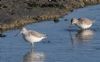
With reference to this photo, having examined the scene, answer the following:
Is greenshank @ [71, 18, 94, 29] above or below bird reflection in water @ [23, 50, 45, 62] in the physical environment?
below

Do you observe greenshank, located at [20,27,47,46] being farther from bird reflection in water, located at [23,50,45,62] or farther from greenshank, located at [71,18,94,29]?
greenshank, located at [71,18,94,29]

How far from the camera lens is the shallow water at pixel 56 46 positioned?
674 inches

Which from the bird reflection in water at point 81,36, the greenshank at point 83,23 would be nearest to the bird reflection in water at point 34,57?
the bird reflection in water at point 81,36

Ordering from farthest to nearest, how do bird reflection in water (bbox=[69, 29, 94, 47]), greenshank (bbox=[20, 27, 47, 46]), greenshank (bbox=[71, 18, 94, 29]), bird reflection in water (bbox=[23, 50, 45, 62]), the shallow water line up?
greenshank (bbox=[71, 18, 94, 29])
bird reflection in water (bbox=[69, 29, 94, 47])
greenshank (bbox=[20, 27, 47, 46])
the shallow water
bird reflection in water (bbox=[23, 50, 45, 62])

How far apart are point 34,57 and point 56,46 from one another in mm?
1801

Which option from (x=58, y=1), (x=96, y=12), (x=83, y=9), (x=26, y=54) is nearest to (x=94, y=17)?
(x=96, y=12)

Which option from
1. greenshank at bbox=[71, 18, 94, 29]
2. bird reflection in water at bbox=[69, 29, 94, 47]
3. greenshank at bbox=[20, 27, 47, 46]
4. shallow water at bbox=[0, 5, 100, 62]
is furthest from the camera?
greenshank at bbox=[71, 18, 94, 29]

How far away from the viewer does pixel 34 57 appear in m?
17.4

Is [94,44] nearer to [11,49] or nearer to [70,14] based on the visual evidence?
[11,49]

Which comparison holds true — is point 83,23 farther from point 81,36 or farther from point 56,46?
point 56,46

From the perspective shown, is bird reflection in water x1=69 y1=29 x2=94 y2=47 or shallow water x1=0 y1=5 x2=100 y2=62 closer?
shallow water x1=0 y1=5 x2=100 y2=62

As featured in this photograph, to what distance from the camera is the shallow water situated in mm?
17117

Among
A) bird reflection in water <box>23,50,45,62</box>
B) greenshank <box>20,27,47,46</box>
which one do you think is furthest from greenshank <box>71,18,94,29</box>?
bird reflection in water <box>23,50,45,62</box>

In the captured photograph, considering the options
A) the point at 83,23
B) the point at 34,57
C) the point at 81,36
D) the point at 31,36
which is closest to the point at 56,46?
the point at 31,36
